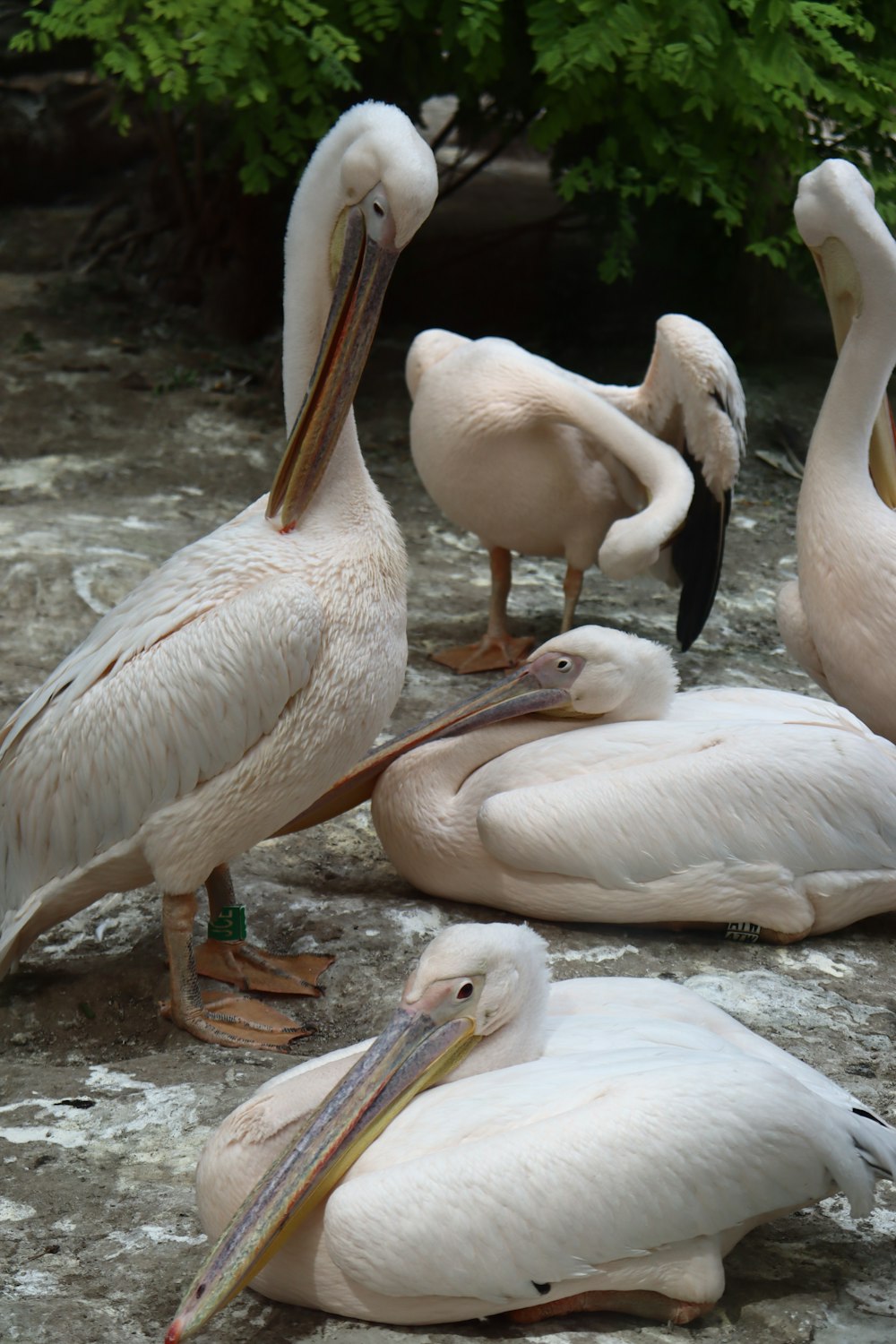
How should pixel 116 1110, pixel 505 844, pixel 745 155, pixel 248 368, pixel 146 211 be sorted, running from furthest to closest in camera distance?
1. pixel 146 211
2. pixel 248 368
3. pixel 745 155
4. pixel 505 844
5. pixel 116 1110

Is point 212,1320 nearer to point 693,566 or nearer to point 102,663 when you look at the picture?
point 102,663

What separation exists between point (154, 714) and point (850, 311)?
2233mm

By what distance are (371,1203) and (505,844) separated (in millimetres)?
1449

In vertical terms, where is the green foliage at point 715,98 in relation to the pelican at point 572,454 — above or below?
above

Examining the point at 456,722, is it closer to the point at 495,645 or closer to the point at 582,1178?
the point at 495,645

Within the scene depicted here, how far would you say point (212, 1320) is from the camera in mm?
2320

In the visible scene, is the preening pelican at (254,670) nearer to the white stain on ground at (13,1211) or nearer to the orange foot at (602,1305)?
the white stain on ground at (13,1211)

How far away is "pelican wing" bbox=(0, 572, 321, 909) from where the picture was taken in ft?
10.2

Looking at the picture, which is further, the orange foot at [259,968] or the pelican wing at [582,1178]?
the orange foot at [259,968]

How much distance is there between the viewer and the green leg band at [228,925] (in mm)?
3547

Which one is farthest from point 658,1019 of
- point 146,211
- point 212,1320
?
point 146,211

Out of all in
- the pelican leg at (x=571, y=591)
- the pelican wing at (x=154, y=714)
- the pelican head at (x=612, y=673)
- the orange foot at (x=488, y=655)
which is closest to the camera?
the pelican wing at (x=154, y=714)

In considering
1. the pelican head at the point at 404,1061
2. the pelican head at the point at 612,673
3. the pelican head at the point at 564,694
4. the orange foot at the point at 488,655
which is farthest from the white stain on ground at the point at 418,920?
the orange foot at the point at 488,655

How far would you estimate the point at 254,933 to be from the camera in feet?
12.3
